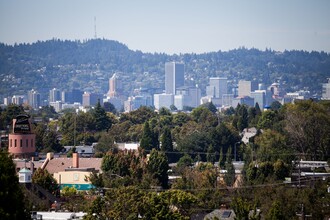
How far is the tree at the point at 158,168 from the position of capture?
68.2m

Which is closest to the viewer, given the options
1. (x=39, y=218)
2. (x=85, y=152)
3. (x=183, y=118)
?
(x=39, y=218)

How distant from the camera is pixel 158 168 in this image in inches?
2724

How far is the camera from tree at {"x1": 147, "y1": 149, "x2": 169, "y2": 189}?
68.2 metres

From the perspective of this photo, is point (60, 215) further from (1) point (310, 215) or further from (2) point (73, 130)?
(2) point (73, 130)

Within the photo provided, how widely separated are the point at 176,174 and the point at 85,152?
20.1 metres

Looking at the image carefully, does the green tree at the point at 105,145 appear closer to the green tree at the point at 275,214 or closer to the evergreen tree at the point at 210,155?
the evergreen tree at the point at 210,155

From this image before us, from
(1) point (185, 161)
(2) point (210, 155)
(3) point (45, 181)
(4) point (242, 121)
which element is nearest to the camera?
(3) point (45, 181)

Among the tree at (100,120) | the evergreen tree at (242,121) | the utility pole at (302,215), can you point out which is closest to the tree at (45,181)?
the utility pole at (302,215)

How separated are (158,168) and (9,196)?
117ft

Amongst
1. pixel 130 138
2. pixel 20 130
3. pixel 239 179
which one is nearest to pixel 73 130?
pixel 130 138

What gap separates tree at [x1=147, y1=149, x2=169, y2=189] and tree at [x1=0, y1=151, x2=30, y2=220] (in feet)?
109

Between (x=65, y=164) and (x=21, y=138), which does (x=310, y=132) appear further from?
(x=65, y=164)

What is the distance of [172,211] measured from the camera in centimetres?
5050

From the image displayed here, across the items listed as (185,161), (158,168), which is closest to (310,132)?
(185,161)
